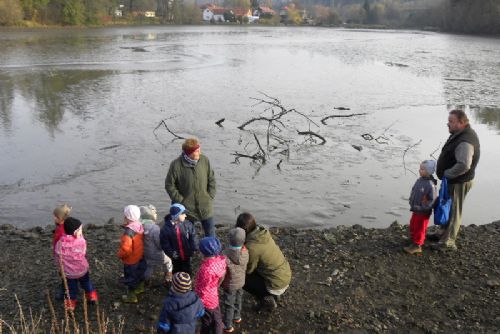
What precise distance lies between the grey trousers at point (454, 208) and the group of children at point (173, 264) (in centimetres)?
347

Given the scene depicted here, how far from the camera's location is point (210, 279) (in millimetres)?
4824

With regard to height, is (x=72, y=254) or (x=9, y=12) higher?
(x=9, y=12)

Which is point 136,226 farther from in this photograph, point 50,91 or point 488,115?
point 50,91

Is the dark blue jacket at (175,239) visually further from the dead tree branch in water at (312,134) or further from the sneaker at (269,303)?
the dead tree branch in water at (312,134)

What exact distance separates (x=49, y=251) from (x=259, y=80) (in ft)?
69.7

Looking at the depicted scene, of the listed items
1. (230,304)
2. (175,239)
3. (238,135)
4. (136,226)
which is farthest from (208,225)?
(238,135)

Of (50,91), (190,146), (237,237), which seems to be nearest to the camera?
(237,237)

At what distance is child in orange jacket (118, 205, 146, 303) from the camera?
5422 mm

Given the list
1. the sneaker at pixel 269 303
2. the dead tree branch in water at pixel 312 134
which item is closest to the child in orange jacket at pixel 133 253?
the sneaker at pixel 269 303

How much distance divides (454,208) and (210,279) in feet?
13.1

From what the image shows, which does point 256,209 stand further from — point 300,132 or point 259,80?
point 259,80

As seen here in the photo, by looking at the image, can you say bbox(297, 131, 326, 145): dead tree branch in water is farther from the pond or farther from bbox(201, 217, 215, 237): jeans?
bbox(201, 217, 215, 237): jeans

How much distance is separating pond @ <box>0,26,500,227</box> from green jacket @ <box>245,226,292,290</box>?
4.19 meters

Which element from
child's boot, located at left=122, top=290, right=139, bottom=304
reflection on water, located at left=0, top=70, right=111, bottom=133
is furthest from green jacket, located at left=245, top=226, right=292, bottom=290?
reflection on water, located at left=0, top=70, right=111, bottom=133
